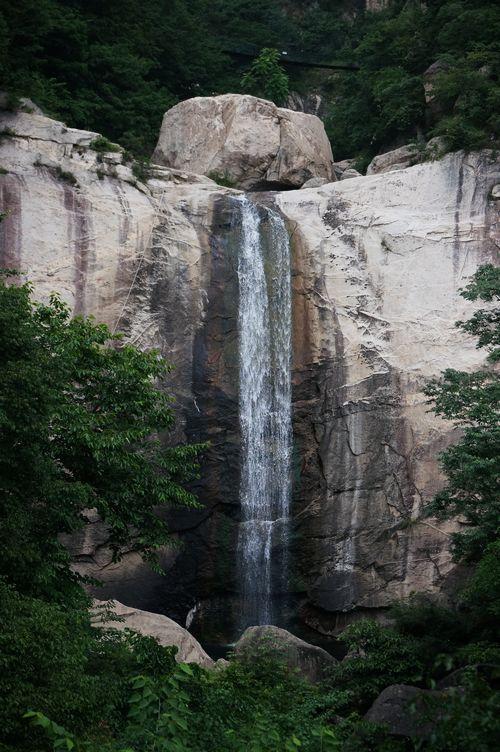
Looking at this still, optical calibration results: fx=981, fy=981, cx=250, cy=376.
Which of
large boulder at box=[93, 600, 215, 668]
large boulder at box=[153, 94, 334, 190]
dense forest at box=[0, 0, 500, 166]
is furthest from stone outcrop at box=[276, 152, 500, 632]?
large boulder at box=[93, 600, 215, 668]

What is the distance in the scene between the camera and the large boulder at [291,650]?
18.7 meters

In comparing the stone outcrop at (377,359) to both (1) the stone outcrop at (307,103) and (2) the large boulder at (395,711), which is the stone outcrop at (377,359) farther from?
(1) the stone outcrop at (307,103)

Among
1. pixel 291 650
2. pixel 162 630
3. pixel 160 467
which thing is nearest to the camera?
pixel 291 650

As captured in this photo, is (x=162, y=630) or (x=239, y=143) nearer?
(x=162, y=630)

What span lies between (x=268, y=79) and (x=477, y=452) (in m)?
24.2

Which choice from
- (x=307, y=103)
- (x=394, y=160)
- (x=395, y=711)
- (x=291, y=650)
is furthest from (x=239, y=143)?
(x=395, y=711)

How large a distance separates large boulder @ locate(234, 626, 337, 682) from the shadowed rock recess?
5035 mm

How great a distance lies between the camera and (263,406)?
87.2ft

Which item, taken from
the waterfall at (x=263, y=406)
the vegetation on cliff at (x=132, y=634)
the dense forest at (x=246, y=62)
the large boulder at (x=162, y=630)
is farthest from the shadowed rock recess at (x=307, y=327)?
the vegetation on cliff at (x=132, y=634)

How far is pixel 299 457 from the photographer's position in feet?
86.6

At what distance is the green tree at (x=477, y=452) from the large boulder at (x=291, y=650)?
12.3 feet

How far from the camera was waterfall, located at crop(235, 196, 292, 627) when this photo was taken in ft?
84.2

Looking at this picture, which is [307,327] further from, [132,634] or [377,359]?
[132,634]

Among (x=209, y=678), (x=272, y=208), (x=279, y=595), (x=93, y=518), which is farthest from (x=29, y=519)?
(x=272, y=208)
